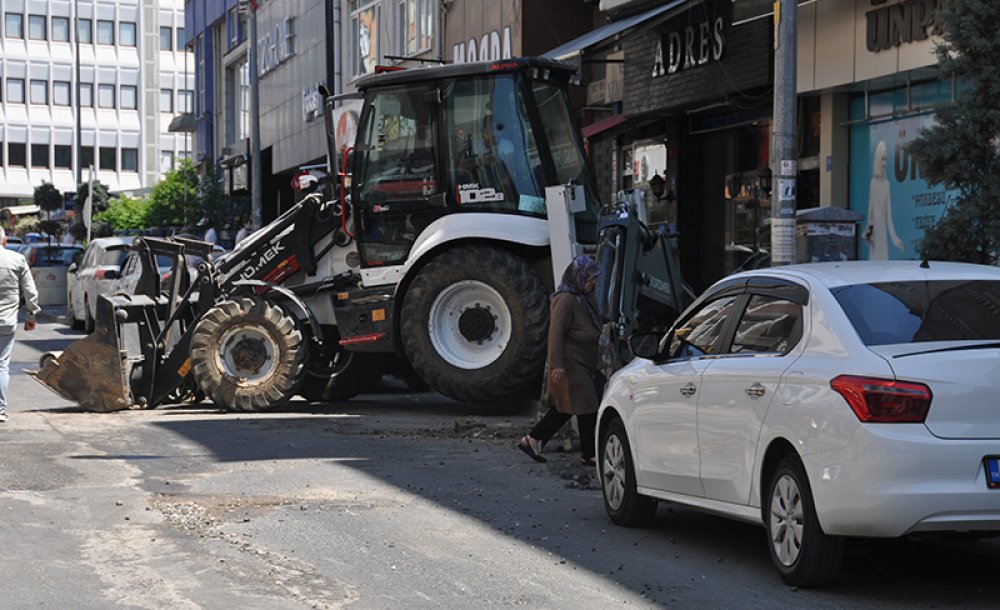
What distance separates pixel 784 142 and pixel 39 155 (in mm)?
98820

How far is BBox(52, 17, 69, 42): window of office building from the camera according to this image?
356 ft

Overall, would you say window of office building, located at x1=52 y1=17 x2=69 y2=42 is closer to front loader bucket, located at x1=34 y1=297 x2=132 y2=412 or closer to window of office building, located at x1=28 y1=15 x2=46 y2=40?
window of office building, located at x1=28 y1=15 x2=46 y2=40

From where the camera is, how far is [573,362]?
498 inches

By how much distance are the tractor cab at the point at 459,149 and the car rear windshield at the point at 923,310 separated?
8.62 meters

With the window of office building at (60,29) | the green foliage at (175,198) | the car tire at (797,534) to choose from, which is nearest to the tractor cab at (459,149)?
the car tire at (797,534)

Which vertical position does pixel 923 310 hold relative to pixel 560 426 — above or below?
above

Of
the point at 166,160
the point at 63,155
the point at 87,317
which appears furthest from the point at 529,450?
the point at 166,160

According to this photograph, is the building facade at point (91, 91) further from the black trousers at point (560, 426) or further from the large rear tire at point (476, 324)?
the black trousers at point (560, 426)

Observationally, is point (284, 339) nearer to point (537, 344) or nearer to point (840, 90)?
point (537, 344)

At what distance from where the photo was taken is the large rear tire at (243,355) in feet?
54.7

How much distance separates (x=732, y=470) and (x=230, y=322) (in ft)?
30.4

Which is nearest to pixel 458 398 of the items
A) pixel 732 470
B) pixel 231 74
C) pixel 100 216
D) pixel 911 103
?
pixel 911 103

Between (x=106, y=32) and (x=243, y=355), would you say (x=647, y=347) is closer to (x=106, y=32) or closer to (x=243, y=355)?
(x=243, y=355)

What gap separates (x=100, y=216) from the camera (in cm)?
7131
